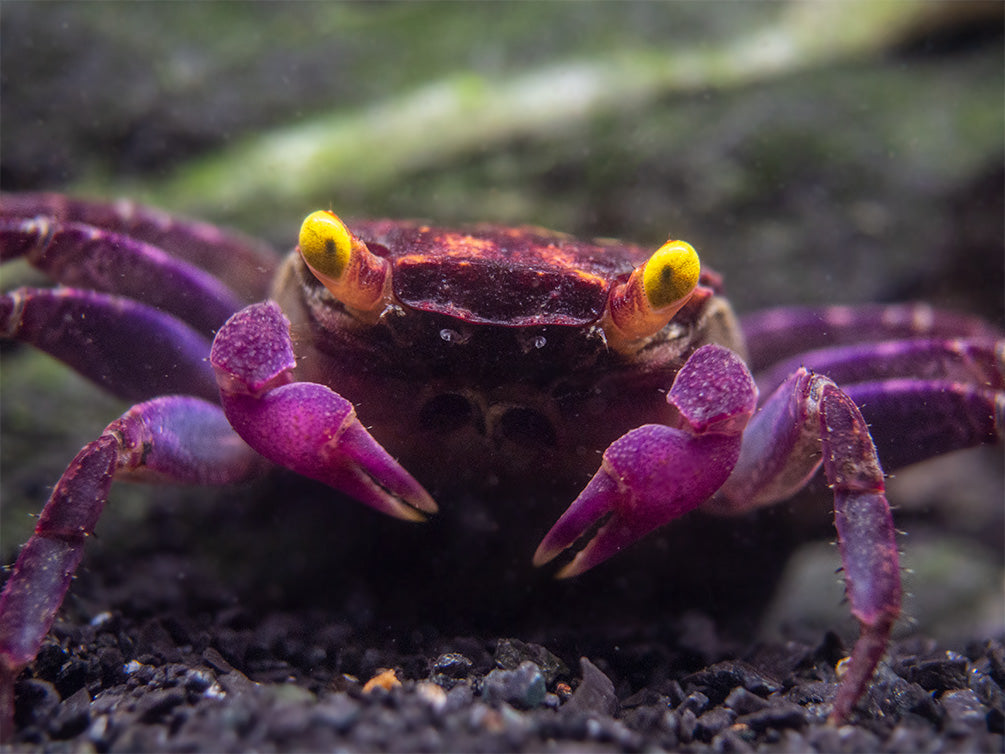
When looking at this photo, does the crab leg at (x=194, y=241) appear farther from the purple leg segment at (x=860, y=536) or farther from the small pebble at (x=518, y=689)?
the purple leg segment at (x=860, y=536)

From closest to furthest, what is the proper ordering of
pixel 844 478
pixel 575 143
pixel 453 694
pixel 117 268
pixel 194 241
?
pixel 453 694 → pixel 844 478 → pixel 117 268 → pixel 194 241 → pixel 575 143

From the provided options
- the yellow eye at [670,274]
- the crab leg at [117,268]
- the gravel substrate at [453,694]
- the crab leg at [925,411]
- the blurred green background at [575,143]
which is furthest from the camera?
the blurred green background at [575,143]

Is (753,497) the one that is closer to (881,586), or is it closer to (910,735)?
(881,586)

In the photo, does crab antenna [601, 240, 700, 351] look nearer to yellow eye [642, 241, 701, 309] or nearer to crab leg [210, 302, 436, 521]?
yellow eye [642, 241, 701, 309]

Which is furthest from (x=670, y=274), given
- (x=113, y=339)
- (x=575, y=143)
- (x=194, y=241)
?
(x=575, y=143)

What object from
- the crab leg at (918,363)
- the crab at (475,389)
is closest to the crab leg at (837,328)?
the crab at (475,389)

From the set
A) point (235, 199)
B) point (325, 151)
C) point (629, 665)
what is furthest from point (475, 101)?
point (629, 665)

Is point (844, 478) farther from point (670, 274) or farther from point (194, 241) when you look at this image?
point (194, 241)

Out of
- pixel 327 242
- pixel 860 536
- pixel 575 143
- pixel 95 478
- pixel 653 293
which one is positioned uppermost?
pixel 575 143
